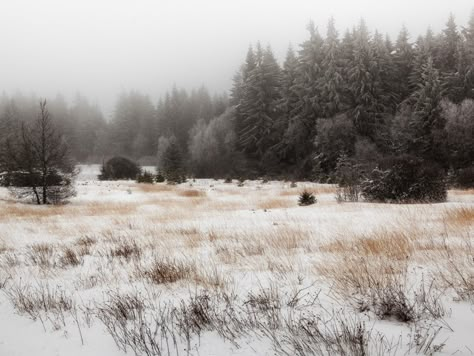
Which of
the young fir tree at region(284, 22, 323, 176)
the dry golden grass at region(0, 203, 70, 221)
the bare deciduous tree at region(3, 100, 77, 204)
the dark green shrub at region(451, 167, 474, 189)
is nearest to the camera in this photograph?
the dry golden grass at region(0, 203, 70, 221)

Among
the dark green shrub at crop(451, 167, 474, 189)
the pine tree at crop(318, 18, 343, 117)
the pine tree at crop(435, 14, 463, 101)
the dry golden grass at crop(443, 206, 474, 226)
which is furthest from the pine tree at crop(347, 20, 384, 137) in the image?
the dry golden grass at crop(443, 206, 474, 226)

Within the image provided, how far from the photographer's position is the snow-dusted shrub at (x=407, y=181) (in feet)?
42.0

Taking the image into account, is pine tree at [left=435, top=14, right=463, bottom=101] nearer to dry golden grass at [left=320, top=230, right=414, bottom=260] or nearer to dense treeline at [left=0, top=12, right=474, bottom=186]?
dense treeline at [left=0, top=12, right=474, bottom=186]

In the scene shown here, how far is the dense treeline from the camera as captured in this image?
102ft

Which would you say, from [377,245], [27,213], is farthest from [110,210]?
[377,245]

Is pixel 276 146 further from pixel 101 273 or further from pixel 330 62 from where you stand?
pixel 101 273

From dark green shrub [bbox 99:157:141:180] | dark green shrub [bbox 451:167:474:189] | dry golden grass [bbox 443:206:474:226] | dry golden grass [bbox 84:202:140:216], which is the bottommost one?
dry golden grass [bbox 84:202:140:216]

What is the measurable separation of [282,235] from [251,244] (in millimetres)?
946

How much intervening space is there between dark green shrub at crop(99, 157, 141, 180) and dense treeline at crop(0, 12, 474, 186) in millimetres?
4832

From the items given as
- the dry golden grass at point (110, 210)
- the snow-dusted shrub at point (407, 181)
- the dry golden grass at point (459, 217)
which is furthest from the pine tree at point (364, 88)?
the dry golden grass at point (459, 217)

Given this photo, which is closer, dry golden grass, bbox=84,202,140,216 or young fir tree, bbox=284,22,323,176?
dry golden grass, bbox=84,202,140,216

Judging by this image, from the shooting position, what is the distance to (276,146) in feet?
140

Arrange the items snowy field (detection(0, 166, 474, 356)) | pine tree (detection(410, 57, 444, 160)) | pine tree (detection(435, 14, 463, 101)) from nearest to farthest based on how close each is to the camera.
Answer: snowy field (detection(0, 166, 474, 356)) < pine tree (detection(410, 57, 444, 160)) < pine tree (detection(435, 14, 463, 101))

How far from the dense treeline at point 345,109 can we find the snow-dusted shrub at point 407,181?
3.73m
